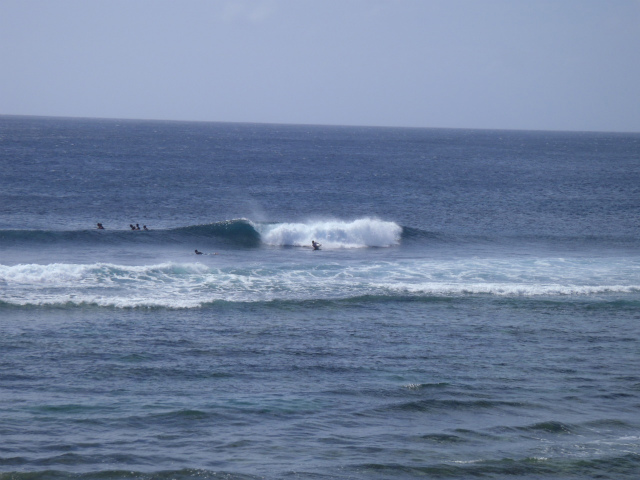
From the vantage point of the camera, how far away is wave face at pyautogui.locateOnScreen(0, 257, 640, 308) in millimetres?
26031

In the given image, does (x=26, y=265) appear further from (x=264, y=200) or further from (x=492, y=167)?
(x=492, y=167)

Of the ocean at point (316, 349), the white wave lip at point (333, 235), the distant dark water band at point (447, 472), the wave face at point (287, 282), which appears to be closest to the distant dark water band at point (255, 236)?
the white wave lip at point (333, 235)

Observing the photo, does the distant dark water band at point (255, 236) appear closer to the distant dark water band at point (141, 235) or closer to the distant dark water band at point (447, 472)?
the distant dark water band at point (141, 235)

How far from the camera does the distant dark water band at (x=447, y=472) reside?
12656mm

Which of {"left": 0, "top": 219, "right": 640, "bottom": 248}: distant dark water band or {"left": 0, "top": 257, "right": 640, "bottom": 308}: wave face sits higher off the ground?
{"left": 0, "top": 219, "right": 640, "bottom": 248}: distant dark water band

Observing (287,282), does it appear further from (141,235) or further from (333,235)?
(141,235)

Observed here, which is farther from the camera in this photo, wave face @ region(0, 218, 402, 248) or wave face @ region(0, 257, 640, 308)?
wave face @ region(0, 218, 402, 248)

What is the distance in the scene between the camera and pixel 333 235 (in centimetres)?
4194

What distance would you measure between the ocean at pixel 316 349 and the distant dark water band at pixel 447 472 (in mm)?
40

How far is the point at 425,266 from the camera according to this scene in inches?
1325

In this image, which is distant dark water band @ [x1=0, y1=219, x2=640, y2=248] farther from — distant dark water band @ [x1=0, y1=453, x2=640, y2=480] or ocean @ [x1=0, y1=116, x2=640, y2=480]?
distant dark water band @ [x1=0, y1=453, x2=640, y2=480]

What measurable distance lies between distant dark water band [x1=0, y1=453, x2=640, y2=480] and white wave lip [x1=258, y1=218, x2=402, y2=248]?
27499 millimetres

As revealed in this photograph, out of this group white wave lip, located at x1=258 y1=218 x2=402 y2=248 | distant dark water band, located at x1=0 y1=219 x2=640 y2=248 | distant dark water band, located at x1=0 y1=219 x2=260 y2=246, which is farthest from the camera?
white wave lip, located at x1=258 y1=218 x2=402 y2=248

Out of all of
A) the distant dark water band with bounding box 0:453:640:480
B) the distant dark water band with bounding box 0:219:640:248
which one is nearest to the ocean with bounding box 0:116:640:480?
the distant dark water band with bounding box 0:453:640:480
